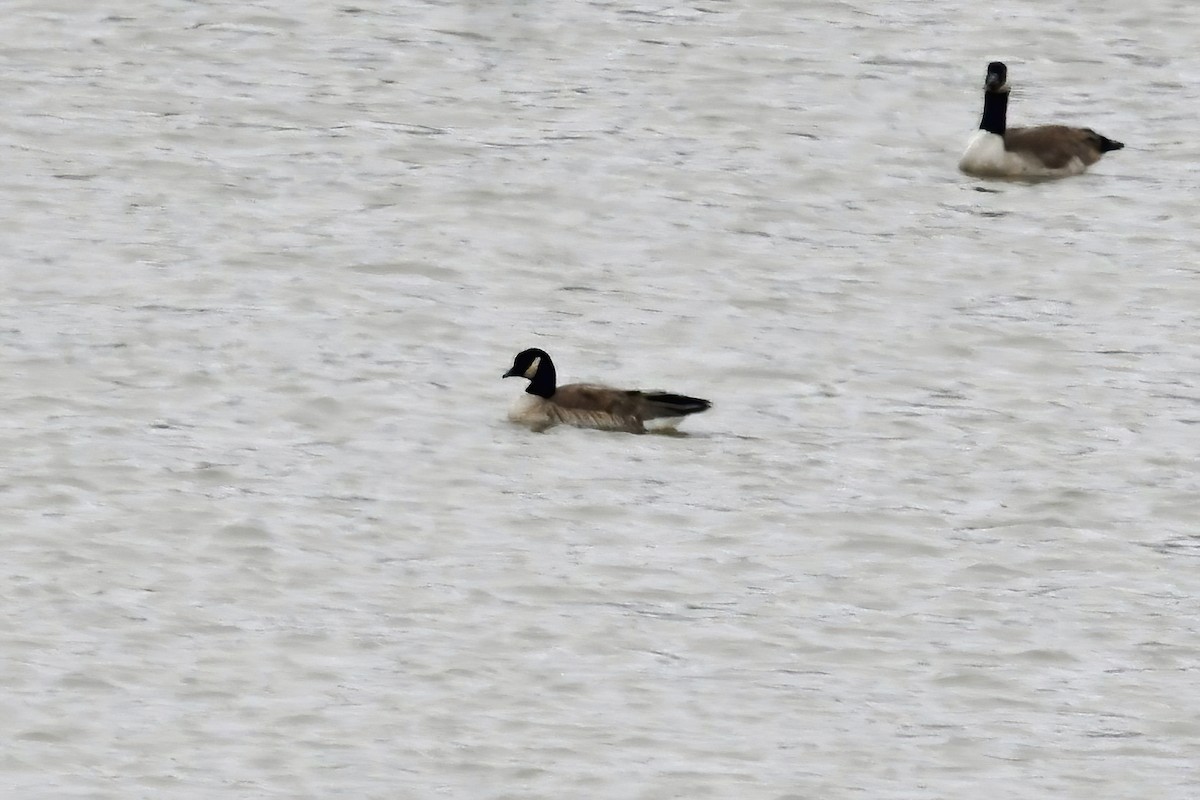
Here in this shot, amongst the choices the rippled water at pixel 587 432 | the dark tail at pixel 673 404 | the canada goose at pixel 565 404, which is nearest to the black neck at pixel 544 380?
the canada goose at pixel 565 404

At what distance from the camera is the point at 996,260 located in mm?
22266

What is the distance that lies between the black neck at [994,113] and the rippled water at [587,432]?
632mm

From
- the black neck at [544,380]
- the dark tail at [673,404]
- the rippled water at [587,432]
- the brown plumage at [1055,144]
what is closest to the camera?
the rippled water at [587,432]

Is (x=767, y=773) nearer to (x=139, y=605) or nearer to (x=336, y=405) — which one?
(x=139, y=605)

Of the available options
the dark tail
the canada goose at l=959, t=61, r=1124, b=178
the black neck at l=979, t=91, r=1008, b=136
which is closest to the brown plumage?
the canada goose at l=959, t=61, r=1124, b=178

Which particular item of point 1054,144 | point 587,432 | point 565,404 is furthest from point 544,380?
point 1054,144

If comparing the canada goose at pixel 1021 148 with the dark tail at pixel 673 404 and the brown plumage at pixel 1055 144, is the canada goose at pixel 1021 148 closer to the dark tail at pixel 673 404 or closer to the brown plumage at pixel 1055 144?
the brown plumage at pixel 1055 144

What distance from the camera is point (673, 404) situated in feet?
58.5

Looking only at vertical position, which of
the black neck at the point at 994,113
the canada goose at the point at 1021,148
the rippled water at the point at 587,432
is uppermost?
the black neck at the point at 994,113

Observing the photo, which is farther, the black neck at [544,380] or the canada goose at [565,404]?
the black neck at [544,380]

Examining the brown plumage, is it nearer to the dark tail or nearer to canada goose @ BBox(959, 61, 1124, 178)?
canada goose @ BBox(959, 61, 1124, 178)

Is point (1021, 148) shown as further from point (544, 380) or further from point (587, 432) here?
point (544, 380)

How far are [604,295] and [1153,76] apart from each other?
30.7ft

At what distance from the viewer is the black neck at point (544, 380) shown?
60.4 ft
